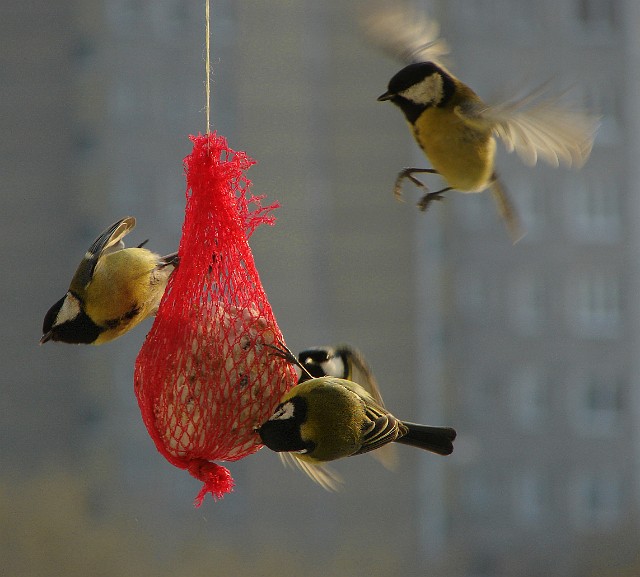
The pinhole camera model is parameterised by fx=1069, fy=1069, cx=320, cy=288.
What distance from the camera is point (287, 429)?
105cm

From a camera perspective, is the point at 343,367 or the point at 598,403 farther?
the point at 598,403

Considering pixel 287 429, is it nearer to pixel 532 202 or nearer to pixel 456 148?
pixel 456 148

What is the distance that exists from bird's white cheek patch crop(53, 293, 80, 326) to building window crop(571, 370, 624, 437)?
24.1 feet

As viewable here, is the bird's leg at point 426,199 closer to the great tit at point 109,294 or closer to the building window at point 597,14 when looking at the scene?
the great tit at point 109,294

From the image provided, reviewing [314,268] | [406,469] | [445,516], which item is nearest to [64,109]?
[314,268]

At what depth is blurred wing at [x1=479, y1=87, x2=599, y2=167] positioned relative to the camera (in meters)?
1.00

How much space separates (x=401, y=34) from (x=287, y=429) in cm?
53

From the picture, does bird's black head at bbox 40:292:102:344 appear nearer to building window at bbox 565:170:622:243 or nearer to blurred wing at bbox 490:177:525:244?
blurred wing at bbox 490:177:525:244

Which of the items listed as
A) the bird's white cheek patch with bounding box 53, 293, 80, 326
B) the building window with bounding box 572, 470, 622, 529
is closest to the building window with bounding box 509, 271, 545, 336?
the building window with bounding box 572, 470, 622, 529

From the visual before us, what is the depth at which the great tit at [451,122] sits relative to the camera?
1.05 meters

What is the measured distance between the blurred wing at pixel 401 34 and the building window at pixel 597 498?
7581mm

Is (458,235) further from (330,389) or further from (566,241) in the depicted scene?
(330,389)

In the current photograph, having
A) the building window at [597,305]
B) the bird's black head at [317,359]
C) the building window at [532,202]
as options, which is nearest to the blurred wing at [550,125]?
the bird's black head at [317,359]

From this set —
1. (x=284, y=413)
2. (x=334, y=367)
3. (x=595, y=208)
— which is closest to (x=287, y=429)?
(x=284, y=413)
